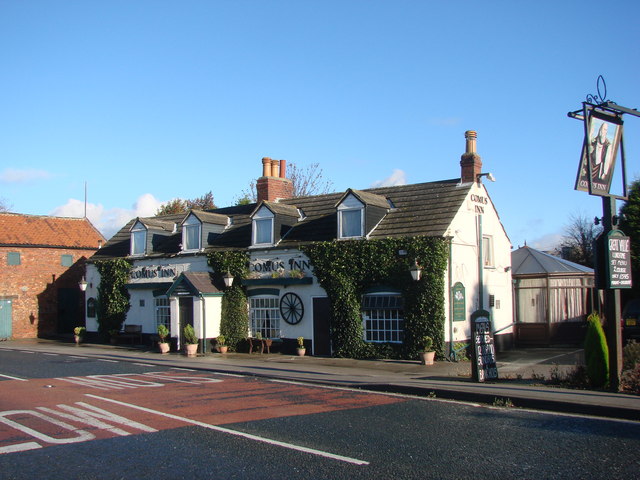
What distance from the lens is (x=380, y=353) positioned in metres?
20.9

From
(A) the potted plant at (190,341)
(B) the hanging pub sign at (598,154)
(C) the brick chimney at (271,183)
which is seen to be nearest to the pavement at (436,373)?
(A) the potted plant at (190,341)

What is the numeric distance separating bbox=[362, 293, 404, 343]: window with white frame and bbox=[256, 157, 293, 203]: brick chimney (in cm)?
778

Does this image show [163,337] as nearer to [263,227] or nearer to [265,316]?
[265,316]

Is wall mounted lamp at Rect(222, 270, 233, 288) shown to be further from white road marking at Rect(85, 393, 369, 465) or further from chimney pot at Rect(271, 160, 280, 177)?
white road marking at Rect(85, 393, 369, 465)

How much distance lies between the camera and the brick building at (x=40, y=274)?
115 ft

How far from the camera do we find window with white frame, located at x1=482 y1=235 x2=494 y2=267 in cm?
2267

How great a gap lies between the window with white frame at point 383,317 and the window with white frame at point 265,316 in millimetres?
3957

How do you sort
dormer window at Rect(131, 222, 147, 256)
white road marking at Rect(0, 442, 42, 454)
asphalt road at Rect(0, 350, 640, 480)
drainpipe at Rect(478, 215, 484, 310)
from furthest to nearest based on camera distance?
dormer window at Rect(131, 222, 147, 256) → drainpipe at Rect(478, 215, 484, 310) → white road marking at Rect(0, 442, 42, 454) → asphalt road at Rect(0, 350, 640, 480)

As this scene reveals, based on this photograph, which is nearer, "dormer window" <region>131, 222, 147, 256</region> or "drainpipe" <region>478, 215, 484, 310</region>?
"drainpipe" <region>478, 215, 484, 310</region>

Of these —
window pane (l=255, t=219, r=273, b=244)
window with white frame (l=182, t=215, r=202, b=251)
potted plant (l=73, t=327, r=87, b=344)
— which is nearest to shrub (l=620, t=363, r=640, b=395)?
window pane (l=255, t=219, r=273, b=244)

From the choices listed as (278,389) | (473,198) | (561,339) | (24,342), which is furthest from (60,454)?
(24,342)

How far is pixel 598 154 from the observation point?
514 inches

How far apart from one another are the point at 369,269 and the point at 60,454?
14068mm

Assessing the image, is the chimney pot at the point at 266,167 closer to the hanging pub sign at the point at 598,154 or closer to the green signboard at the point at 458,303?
the green signboard at the point at 458,303
